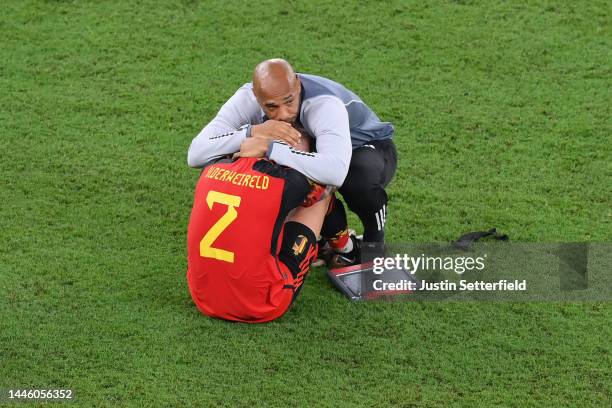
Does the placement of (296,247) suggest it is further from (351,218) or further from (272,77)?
(351,218)

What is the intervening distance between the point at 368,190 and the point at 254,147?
609 millimetres

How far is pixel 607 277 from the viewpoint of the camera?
562 cm

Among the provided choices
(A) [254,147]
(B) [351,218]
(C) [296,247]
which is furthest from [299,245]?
(B) [351,218]

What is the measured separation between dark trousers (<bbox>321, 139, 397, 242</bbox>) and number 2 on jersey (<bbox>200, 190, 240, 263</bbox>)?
0.64 metres

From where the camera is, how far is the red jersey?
16.7ft

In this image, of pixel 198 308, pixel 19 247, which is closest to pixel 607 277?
pixel 198 308

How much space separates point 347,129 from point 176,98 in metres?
2.25

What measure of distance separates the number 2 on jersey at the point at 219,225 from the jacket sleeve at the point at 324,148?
266 millimetres

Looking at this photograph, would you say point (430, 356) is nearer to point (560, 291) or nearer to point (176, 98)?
point (560, 291)

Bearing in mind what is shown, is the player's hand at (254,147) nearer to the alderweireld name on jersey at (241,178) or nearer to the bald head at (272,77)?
the alderweireld name on jersey at (241,178)

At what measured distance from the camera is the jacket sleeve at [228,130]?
5.34m

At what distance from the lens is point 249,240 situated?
509 cm

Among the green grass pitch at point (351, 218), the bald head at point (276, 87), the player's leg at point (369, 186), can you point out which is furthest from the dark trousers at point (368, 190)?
the bald head at point (276, 87)

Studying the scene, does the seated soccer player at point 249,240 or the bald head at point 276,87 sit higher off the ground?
the bald head at point 276,87
